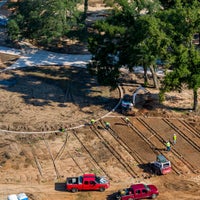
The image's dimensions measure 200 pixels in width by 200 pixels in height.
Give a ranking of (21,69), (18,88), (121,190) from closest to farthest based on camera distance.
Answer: (121,190) → (18,88) → (21,69)

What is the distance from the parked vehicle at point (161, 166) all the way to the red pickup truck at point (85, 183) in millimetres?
6163

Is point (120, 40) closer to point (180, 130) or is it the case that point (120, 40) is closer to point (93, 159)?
point (180, 130)

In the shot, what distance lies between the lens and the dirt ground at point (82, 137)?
51.4 meters

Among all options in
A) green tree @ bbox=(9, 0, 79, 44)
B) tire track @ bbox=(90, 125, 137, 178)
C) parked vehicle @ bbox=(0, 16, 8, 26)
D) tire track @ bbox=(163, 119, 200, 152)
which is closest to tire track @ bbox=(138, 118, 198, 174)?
tire track @ bbox=(163, 119, 200, 152)

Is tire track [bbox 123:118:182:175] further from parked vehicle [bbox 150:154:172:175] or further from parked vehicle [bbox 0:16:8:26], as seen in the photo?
parked vehicle [bbox 0:16:8:26]

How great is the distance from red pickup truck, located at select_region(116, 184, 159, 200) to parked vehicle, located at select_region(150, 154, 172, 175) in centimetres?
363

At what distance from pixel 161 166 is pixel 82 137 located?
11.1m

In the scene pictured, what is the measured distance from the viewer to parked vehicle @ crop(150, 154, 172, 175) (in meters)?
52.4

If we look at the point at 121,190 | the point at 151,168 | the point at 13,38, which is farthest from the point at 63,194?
the point at 13,38

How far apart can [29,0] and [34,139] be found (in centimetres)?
2776

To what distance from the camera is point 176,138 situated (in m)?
58.6

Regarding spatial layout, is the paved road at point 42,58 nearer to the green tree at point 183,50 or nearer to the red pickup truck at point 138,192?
the green tree at point 183,50

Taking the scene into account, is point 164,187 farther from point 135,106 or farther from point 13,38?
point 13,38

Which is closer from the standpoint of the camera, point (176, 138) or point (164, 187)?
point (164, 187)
